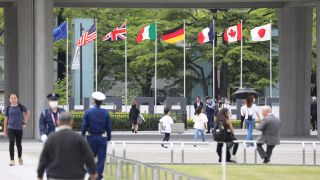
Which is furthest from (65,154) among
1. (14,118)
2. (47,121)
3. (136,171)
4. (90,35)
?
(90,35)

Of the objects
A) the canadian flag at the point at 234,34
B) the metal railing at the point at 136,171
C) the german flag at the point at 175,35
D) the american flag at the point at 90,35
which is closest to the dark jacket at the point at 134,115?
the american flag at the point at 90,35

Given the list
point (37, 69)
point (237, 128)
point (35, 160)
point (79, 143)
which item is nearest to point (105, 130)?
point (79, 143)

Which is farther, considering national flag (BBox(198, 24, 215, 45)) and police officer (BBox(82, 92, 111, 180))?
national flag (BBox(198, 24, 215, 45))

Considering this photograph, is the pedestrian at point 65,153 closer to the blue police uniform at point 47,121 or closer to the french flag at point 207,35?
the blue police uniform at point 47,121

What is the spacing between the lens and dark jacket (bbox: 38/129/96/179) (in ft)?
38.0

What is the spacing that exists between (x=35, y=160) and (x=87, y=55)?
126 feet

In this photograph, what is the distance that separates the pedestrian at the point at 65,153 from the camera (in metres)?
11.6

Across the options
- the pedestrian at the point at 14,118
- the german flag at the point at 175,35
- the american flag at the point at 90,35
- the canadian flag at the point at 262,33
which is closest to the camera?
the pedestrian at the point at 14,118

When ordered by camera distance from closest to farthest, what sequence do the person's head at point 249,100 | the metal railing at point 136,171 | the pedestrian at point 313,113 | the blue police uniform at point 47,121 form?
the metal railing at point 136,171, the blue police uniform at point 47,121, the person's head at point 249,100, the pedestrian at point 313,113

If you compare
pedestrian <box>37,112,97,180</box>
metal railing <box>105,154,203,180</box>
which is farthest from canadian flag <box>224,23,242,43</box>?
pedestrian <box>37,112,97,180</box>

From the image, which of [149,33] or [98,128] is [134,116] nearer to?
[149,33]

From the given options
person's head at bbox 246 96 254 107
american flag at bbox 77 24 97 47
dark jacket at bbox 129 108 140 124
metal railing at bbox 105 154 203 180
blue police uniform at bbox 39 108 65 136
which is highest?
american flag at bbox 77 24 97 47

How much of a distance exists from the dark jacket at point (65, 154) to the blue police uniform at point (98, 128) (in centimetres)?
559

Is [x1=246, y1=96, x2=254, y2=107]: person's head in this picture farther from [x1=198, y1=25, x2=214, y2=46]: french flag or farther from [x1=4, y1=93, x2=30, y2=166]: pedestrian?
[x1=198, y1=25, x2=214, y2=46]: french flag
